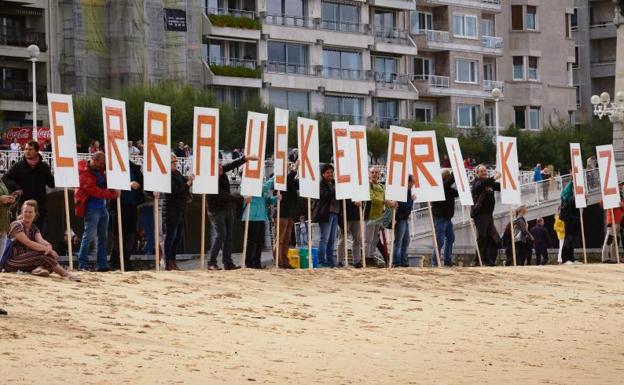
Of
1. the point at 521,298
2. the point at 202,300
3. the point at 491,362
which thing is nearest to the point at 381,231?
the point at 521,298

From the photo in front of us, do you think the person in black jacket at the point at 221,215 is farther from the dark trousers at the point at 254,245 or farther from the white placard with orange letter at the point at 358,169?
the white placard with orange letter at the point at 358,169

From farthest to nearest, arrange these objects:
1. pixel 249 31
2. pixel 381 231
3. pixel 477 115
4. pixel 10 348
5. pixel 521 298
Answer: pixel 477 115
pixel 249 31
pixel 381 231
pixel 521 298
pixel 10 348

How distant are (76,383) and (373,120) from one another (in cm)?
7225

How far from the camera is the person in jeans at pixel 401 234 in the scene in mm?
35281

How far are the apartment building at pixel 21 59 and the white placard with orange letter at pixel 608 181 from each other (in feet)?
112

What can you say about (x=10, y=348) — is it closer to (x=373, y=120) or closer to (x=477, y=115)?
(x=373, y=120)

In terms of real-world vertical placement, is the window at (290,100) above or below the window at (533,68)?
below

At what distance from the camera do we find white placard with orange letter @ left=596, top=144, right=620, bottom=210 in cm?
4266

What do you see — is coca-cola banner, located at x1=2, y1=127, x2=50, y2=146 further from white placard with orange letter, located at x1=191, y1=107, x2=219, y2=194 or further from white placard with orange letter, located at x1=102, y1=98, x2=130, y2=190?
white placard with orange letter, located at x1=102, y1=98, x2=130, y2=190

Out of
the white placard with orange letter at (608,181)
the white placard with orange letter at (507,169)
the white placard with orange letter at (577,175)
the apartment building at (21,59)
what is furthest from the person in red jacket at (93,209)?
the apartment building at (21,59)

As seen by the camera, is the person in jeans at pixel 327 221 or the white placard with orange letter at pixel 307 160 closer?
the white placard with orange letter at pixel 307 160

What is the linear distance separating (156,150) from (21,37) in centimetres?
4582

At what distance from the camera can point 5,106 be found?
71.7 meters

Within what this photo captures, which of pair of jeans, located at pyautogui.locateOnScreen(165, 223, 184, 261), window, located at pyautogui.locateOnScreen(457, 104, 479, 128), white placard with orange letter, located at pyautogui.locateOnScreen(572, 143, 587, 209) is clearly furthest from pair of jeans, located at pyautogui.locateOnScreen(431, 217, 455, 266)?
window, located at pyautogui.locateOnScreen(457, 104, 479, 128)
